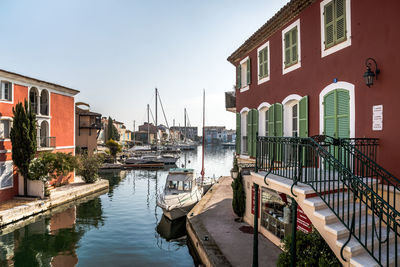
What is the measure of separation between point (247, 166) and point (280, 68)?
5317 millimetres

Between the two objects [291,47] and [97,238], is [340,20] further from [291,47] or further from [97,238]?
[97,238]

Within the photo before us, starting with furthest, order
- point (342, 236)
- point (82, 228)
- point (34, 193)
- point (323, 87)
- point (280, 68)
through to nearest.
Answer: point (34, 193), point (82, 228), point (280, 68), point (323, 87), point (342, 236)

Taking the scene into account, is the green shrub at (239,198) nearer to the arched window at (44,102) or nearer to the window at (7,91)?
the window at (7,91)

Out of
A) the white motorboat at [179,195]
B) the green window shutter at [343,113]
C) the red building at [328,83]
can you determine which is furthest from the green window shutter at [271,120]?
the white motorboat at [179,195]

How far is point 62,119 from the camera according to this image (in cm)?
2512

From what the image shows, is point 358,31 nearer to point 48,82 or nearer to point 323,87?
point 323,87

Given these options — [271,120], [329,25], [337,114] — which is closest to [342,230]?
[337,114]

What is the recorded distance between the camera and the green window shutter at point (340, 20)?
8.03 m

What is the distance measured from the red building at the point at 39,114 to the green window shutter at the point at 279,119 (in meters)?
19.0

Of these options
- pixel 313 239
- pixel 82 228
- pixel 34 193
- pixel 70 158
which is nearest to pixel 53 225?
pixel 82 228

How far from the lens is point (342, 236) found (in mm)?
5070

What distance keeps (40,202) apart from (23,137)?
16.0 ft

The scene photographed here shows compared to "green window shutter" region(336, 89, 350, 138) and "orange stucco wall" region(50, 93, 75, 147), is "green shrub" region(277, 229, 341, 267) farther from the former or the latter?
"orange stucco wall" region(50, 93, 75, 147)

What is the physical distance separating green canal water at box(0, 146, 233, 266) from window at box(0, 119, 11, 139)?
6522 millimetres
